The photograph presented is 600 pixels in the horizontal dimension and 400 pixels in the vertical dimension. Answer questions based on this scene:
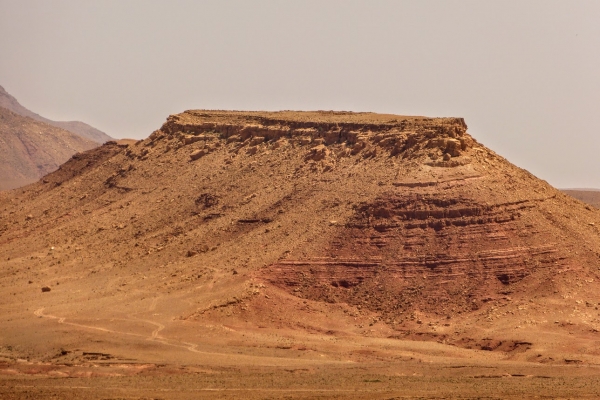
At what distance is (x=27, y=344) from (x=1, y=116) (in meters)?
139

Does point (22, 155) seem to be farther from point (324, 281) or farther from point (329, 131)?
point (324, 281)

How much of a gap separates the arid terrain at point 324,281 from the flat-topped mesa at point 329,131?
0.18 meters

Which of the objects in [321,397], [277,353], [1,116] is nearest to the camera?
[321,397]

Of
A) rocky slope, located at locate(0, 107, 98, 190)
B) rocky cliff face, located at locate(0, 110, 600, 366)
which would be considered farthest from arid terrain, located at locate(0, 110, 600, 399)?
rocky slope, located at locate(0, 107, 98, 190)

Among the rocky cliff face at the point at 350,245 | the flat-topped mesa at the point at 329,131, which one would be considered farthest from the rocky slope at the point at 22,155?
the rocky cliff face at the point at 350,245

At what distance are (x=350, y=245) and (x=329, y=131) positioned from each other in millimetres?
14550

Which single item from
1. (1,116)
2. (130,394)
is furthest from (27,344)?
(1,116)

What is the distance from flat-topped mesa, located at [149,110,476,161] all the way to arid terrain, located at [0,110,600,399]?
0.59ft

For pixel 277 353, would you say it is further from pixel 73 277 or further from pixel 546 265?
pixel 73 277

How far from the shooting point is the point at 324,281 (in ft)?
225

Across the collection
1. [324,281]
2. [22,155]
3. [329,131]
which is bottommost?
[324,281]

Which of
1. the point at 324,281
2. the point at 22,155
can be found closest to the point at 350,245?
the point at 324,281

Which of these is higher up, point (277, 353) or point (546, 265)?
point (546, 265)

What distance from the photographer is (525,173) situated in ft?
251
